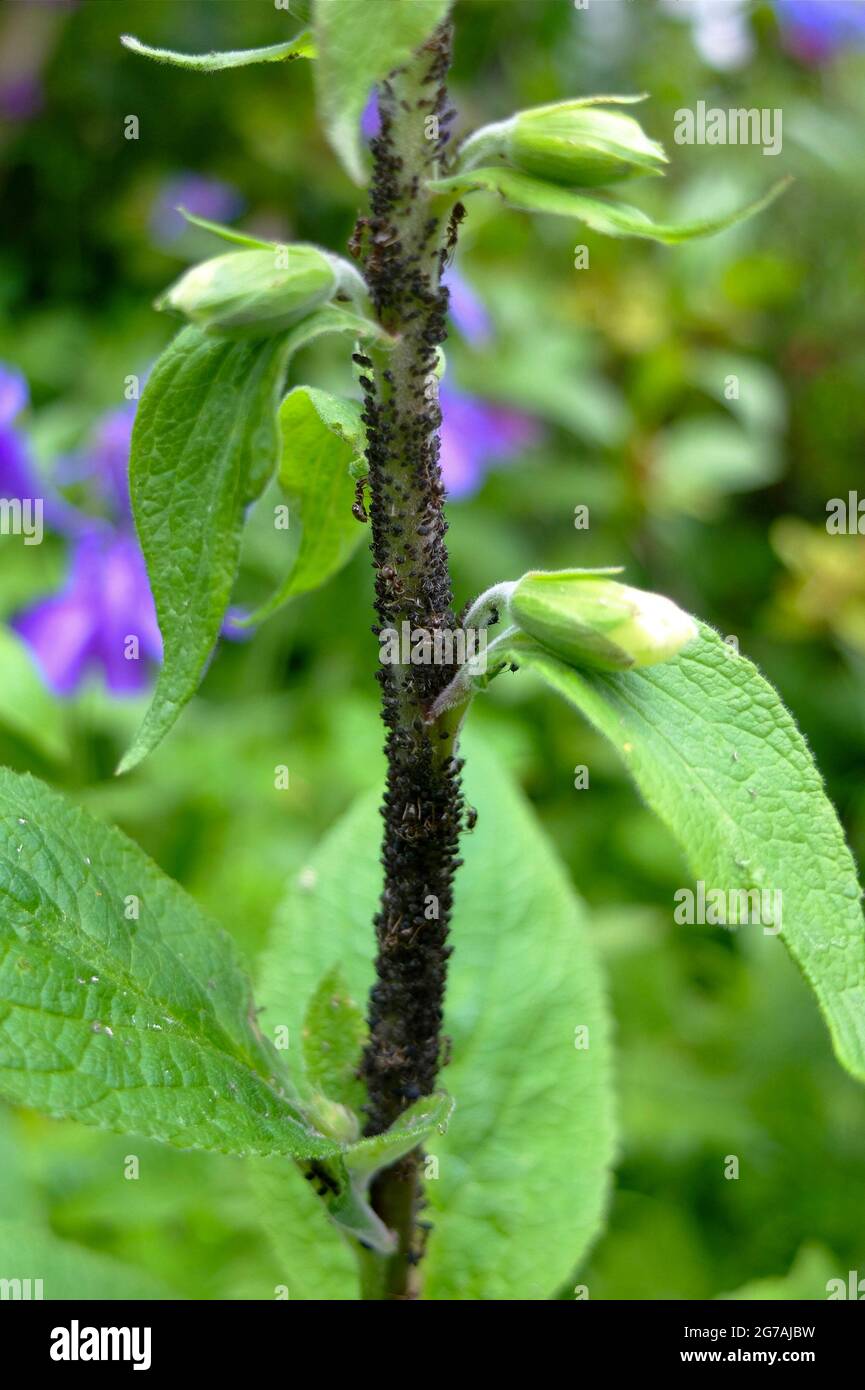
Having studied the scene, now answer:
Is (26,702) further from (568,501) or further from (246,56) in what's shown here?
(568,501)

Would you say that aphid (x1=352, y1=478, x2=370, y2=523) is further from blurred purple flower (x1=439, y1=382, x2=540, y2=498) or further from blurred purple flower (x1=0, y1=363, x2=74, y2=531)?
blurred purple flower (x1=439, y1=382, x2=540, y2=498)

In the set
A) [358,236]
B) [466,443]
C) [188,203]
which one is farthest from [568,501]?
[358,236]

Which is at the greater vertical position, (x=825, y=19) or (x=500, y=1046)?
(x=825, y=19)

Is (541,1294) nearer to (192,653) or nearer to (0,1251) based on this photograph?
(0,1251)

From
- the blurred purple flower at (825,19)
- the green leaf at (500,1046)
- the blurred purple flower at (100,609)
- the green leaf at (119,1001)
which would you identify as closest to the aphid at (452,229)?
the green leaf at (119,1001)

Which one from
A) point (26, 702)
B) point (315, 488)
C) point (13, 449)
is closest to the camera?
point (315, 488)

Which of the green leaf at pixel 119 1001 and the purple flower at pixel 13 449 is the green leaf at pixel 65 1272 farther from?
the purple flower at pixel 13 449
